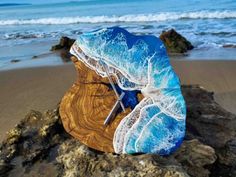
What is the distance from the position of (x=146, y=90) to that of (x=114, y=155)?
48 centimetres

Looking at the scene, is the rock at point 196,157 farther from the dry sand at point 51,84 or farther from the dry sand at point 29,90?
the dry sand at point 29,90

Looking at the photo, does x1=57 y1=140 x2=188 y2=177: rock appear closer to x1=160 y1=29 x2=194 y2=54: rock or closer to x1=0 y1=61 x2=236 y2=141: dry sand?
x1=0 y1=61 x2=236 y2=141: dry sand

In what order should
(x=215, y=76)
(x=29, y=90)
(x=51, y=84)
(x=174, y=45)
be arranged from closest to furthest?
(x=29, y=90) → (x=215, y=76) → (x=51, y=84) → (x=174, y=45)

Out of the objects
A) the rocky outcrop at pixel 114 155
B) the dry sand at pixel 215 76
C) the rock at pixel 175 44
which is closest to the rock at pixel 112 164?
the rocky outcrop at pixel 114 155

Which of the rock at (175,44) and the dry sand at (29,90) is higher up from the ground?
the dry sand at (29,90)

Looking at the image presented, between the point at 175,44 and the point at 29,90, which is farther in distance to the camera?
the point at 175,44

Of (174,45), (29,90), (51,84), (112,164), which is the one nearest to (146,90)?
(112,164)

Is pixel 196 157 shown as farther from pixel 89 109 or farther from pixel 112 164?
pixel 89 109

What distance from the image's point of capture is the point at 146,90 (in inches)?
97.0

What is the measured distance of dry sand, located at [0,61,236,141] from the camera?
5.09 metres

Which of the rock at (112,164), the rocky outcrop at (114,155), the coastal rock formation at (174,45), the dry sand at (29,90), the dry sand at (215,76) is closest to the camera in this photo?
the rock at (112,164)

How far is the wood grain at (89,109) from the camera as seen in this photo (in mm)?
2514

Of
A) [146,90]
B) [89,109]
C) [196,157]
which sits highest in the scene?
A: [146,90]

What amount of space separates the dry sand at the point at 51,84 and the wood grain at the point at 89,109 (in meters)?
2.03
